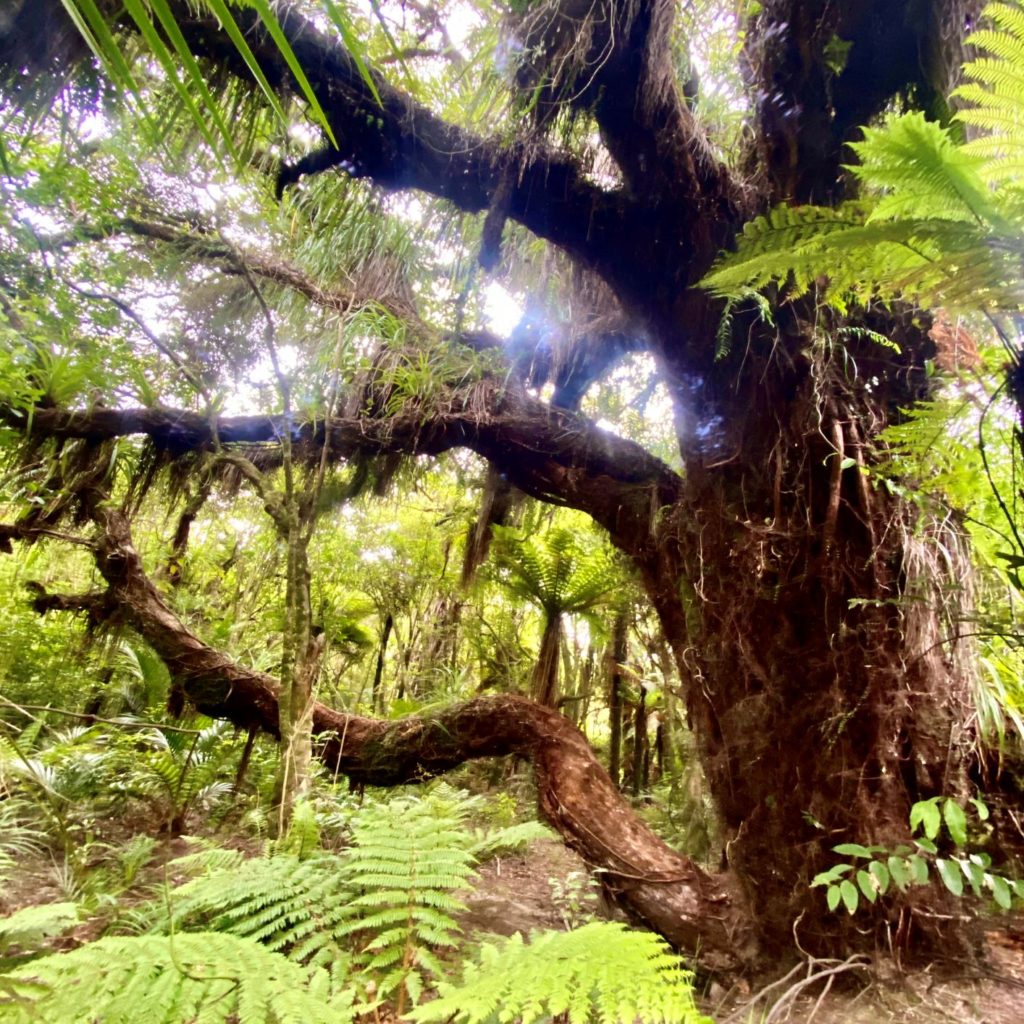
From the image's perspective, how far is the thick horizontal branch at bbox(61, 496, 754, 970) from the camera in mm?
2113

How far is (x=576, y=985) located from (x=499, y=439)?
248 cm

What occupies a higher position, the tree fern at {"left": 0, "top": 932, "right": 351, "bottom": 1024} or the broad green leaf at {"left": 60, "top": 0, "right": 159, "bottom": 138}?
the broad green leaf at {"left": 60, "top": 0, "right": 159, "bottom": 138}

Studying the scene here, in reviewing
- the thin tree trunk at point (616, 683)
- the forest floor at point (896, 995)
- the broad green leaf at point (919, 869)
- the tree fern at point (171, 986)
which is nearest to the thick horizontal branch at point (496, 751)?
the forest floor at point (896, 995)

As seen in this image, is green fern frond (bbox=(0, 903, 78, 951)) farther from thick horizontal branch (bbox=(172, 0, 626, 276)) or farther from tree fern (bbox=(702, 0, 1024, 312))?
thick horizontal branch (bbox=(172, 0, 626, 276))

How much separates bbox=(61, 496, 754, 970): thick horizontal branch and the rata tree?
0.02m

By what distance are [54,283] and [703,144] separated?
133 inches

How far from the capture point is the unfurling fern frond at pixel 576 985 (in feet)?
4.23

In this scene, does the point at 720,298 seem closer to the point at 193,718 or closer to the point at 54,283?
the point at 54,283

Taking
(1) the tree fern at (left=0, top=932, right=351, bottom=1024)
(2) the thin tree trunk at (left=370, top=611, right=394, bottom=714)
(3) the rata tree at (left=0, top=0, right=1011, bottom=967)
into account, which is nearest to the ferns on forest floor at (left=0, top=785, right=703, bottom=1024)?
(1) the tree fern at (left=0, top=932, right=351, bottom=1024)

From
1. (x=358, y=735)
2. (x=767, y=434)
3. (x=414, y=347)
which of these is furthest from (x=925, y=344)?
(x=358, y=735)

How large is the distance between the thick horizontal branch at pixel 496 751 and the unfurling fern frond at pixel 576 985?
65 centimetres

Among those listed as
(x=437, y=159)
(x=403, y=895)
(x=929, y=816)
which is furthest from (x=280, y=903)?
(x=437, y=159)

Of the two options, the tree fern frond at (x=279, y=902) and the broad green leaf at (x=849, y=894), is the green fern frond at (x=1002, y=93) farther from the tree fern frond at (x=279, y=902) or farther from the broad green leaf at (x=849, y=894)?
the tree fern frond at (x=279, y=902)

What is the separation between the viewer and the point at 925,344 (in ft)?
7.18
